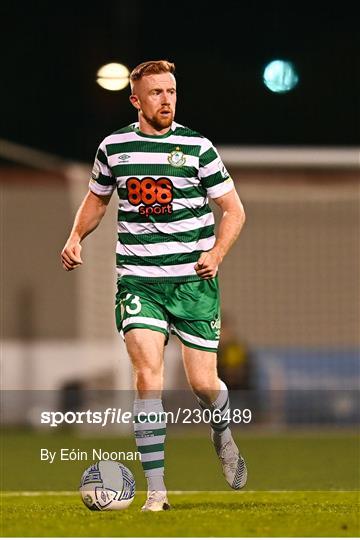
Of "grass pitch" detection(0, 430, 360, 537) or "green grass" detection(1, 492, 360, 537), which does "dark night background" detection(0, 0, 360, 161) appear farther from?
"green grass" detection(1, 492, 360, 537)

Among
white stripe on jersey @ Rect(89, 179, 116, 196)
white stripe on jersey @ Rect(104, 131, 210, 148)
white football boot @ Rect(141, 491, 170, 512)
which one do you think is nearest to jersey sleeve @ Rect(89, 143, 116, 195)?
white stripe on jersey @ Rect(89, 179, 116, 196)

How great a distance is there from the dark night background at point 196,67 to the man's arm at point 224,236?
16.1m

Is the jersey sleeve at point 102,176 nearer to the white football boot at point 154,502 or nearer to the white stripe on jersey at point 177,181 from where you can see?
the white stripe on jersey at point 177,181

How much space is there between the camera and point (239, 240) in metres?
18.2

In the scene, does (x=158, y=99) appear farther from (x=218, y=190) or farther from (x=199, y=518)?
(x=199, y=518)

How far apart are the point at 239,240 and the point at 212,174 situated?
36.3 ft

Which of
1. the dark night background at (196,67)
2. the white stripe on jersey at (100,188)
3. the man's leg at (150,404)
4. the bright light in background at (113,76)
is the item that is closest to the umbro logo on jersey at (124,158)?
the white stripe on jersey at (100,188)

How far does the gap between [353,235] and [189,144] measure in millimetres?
12105

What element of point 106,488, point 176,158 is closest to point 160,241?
point 176,158

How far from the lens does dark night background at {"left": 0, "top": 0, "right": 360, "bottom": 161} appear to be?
81.5 ft

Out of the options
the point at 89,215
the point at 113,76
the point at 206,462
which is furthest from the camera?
the point at 206,462

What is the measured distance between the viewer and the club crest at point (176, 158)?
279 inches

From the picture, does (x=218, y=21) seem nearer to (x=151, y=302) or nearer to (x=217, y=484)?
(x=217, y=484)

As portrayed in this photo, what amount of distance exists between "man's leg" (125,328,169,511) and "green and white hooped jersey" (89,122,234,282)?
334mm
